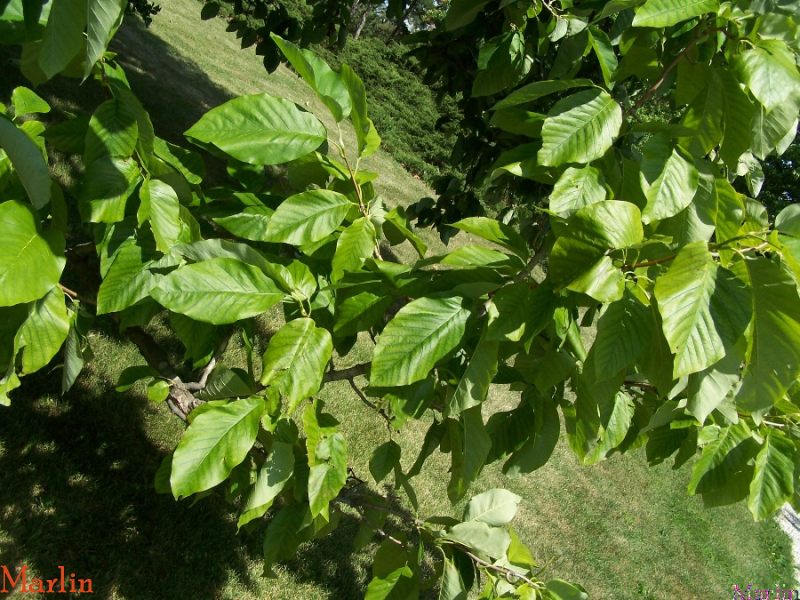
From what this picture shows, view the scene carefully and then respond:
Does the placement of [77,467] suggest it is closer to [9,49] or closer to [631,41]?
[631,41]

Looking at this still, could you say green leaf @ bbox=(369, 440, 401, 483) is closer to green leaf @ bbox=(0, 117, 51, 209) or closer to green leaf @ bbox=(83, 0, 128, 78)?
green leaf @ bbox=(0, 117, 51, 209)

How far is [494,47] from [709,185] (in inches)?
55.1

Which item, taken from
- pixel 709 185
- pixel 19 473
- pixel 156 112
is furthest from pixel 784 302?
pixel 156 112

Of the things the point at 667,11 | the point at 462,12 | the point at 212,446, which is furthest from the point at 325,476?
the point at 462,12

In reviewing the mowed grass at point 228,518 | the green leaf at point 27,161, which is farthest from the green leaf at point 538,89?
the mowed grass at point 228,518

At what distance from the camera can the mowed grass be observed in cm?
256

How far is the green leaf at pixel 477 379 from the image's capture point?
108 centimetres

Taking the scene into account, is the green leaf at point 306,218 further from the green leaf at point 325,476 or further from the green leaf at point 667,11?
the green leaf at point 667,11

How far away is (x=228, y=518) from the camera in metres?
3.04

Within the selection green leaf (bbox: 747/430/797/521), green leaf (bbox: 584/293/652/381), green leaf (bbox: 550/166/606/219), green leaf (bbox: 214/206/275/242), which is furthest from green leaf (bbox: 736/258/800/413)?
green leaf (bbox: 214/206/275/242)

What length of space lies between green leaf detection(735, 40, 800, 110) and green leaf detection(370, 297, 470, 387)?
65cm

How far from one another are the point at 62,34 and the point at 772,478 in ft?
5.17

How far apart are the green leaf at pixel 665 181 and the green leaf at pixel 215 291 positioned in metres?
0.69

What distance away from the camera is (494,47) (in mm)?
2297
